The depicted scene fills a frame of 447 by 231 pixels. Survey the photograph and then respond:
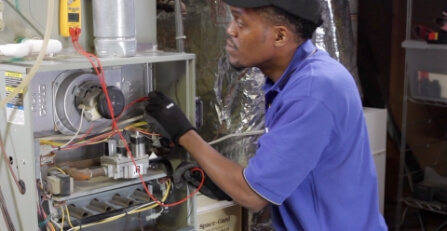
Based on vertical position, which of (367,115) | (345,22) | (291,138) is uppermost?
(345,22)

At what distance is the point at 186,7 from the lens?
7.17 feet

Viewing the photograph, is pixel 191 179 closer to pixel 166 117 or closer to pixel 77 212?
pixel 166 117

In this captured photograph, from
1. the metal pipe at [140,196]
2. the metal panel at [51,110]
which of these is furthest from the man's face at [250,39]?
the metal pipe at [140,196]

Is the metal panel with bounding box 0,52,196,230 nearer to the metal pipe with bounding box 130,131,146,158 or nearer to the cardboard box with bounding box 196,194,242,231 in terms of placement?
the metal pipe with bounding box 130,131,146,158

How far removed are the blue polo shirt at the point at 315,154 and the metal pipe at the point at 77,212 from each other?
41 centimetres

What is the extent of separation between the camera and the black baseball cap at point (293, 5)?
1.34 metres

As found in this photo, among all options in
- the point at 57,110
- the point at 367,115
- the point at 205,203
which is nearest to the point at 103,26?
the point at 57,110

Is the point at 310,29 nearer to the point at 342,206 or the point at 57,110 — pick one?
the point at 342,206

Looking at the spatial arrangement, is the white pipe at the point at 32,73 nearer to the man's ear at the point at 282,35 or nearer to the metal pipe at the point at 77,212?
the metal pipe at the point at 77,212

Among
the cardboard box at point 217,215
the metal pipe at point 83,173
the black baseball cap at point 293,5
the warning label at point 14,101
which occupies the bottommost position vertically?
the cardboard box at point 217,215

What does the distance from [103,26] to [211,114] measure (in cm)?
80

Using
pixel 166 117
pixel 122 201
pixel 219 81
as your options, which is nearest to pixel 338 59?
pixel 219 81

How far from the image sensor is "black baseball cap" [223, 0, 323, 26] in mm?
1336

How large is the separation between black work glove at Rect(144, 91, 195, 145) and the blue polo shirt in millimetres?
219
